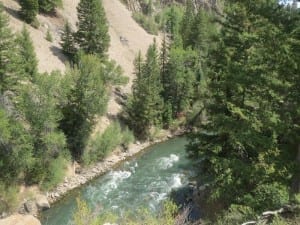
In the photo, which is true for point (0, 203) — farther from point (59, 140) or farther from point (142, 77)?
point (142, 77)

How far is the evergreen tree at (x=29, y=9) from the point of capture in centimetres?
5203

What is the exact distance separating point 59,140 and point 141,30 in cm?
5040

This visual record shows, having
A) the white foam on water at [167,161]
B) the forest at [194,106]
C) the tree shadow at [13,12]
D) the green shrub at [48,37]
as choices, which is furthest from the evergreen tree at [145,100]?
the tree shadow at [13,12]

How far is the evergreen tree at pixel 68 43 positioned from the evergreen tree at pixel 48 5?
7.05 meters

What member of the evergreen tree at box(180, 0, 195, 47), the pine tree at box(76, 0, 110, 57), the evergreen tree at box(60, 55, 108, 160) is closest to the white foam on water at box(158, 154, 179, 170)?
the evergreen tree at box(60, 55, 108, 160)

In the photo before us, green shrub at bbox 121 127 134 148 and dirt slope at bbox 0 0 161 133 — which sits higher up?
dirt slope at bbox 0 0 161 133

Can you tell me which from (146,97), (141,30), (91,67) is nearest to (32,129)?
(91,67)

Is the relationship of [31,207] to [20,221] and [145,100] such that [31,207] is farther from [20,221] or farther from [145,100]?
[145,100]

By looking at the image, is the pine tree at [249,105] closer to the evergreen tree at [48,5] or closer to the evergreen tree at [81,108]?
the evergreen tree at [81,108]

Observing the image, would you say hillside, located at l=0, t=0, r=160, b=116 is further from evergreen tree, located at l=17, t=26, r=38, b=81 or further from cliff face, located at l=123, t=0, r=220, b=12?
cliff face, located at l=123, t=0, r=220, b=12

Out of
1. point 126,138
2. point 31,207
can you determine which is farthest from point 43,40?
point 31,207

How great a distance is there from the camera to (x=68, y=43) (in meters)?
52.0

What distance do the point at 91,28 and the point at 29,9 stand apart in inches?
378

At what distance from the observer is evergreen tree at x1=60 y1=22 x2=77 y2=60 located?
170ft
